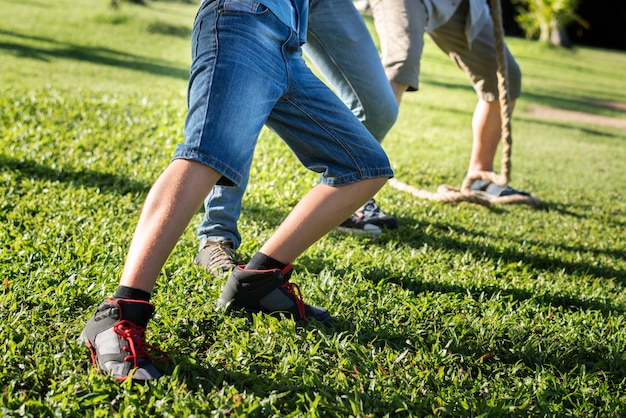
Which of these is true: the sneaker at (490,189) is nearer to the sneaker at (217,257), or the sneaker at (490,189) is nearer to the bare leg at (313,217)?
the sneaker at (217,257)

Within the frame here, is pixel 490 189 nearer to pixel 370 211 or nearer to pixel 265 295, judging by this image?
→ pixel 370 211

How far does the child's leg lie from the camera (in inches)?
77.5

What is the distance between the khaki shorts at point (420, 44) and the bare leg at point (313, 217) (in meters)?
1.81

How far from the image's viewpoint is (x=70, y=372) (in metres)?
1.99

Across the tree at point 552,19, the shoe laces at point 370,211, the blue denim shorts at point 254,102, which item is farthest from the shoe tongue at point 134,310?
the tree at point 552,19

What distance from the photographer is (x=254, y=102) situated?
81.9 inches

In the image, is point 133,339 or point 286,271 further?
point 286,271

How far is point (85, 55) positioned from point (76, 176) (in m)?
8.53

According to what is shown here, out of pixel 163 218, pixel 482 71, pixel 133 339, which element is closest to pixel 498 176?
pixel 482 71

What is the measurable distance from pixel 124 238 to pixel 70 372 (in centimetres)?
130

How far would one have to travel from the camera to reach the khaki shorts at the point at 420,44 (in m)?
3.98

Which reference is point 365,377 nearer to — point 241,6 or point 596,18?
point 241,6

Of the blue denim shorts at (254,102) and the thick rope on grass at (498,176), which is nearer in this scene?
the blue denim shorts at (254,102)

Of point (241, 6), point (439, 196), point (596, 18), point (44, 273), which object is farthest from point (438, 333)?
point (596, 18)
